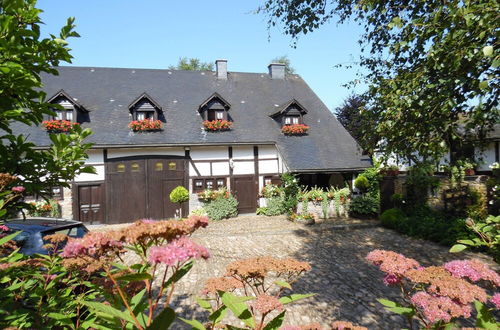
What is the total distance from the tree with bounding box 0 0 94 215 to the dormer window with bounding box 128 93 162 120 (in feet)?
40.8

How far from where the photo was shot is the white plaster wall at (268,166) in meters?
15.8

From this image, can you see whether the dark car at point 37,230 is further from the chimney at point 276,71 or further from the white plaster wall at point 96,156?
the chimney at point 276,71

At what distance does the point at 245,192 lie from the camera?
15.5 m

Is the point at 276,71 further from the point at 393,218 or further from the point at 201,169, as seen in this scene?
the point at 393,218

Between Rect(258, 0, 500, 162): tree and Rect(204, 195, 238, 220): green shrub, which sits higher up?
Rect(258, 0, 500, 162): tree

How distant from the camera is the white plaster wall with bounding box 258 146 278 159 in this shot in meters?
15.8

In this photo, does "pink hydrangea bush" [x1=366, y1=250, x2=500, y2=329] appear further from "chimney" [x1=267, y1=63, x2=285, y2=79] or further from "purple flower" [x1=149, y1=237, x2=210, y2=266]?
"chimney" [x1=267, y1=63, x2=285, y2=79]

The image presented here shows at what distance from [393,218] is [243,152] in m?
7.53

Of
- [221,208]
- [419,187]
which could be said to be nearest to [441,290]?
[419,187]

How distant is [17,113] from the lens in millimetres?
2172

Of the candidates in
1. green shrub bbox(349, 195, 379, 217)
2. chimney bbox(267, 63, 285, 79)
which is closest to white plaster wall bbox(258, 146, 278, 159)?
green shrub bbox(349, 195, 379, 217)

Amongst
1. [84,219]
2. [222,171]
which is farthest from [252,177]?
[84,219]

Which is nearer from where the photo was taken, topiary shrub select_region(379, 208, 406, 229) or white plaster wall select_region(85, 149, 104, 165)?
topiary shrub select_region(379, 208, 406, 229)

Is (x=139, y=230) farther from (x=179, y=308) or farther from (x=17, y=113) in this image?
(x=179, y=308)
